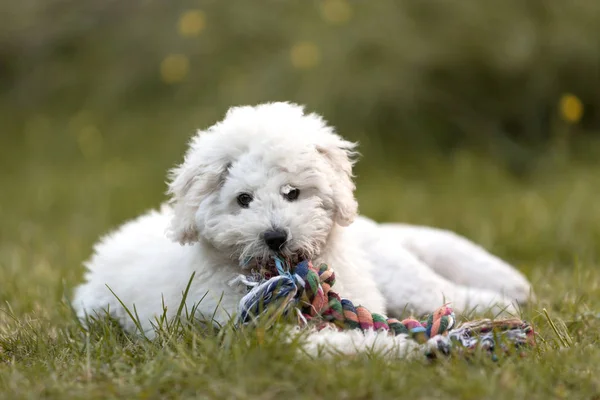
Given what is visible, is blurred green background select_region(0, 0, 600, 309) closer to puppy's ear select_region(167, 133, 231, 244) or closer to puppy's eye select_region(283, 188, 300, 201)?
puppy's ear select_region(167, 133, 231, 244)

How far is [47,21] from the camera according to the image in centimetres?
1305

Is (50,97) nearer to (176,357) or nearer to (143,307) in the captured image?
(143,307)

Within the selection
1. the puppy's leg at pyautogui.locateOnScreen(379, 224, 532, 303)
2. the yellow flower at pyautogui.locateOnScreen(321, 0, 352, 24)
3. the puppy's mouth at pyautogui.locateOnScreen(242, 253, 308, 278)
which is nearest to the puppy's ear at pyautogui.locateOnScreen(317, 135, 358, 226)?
the puppy's mouth at pyautogui.locateOnScreen(242, 253, 308, 278)

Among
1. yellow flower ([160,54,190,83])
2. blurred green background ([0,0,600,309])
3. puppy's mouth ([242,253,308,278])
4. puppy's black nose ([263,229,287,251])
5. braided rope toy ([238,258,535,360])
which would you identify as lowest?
braided rope toy ([238,258,535,360])

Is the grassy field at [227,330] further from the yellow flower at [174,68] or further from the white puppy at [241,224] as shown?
the yellow flower at [174,68]

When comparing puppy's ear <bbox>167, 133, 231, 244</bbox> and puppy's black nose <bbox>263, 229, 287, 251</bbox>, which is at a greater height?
puppy's ear <bbox>167, 133, 231, 244</bbox>

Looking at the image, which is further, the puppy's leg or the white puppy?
the puppy's leg

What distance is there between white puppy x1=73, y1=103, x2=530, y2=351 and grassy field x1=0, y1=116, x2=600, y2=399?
294mm

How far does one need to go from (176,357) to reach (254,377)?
429 millimetres

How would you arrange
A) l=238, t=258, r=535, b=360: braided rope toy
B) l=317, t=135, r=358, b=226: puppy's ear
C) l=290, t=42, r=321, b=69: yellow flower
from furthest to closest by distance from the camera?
l=290, t=42, r=321, b=69: yellow flower → l=317, t=135, r=358, b=226: puppy's ear → l=238, t=258, r=535, b=360: braided rope toy

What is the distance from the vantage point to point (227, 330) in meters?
3.37

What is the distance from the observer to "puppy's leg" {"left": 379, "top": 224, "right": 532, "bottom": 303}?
529cm

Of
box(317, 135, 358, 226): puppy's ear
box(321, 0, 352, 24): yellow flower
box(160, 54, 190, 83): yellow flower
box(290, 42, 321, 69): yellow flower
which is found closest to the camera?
box(317, 135, 358, 226): puppy's ear

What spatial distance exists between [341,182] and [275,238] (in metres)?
0.56
